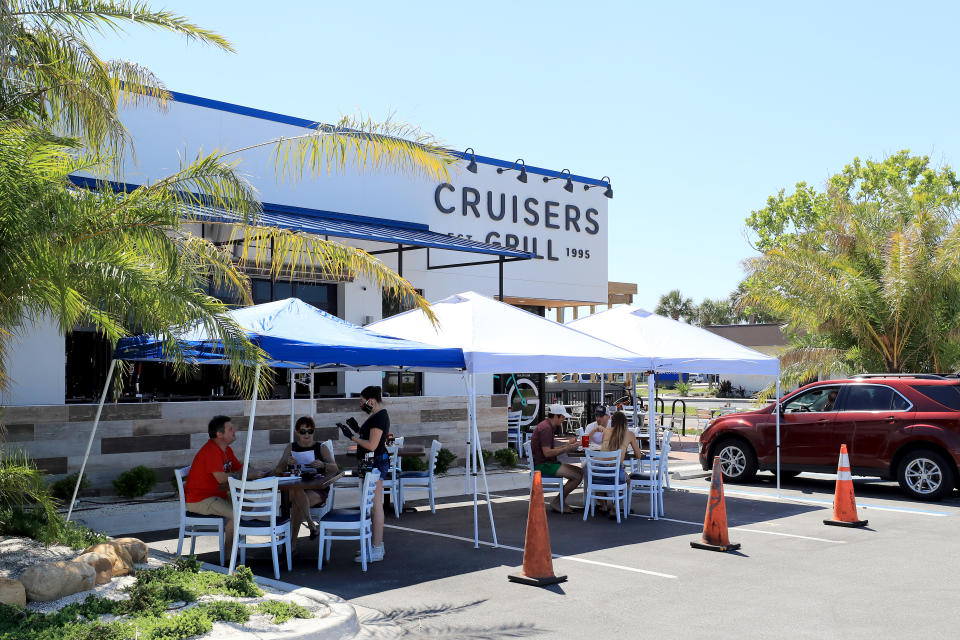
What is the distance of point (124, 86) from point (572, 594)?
282 inches

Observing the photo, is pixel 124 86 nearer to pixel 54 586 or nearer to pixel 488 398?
pixel 54 586

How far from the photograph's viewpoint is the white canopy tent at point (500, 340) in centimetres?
1042

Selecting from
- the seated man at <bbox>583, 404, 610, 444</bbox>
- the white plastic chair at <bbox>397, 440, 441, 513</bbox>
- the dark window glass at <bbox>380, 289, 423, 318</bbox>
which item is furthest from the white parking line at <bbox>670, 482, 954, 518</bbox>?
the dark window glass at <bbox>380, 289, 423, 318</bbox>

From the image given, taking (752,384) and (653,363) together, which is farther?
(752,384)

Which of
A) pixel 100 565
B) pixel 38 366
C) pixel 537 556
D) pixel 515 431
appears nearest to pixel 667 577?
pixel 537 556

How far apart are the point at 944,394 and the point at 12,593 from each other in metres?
12.5

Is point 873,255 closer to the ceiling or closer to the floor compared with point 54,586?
closer to the ceiling

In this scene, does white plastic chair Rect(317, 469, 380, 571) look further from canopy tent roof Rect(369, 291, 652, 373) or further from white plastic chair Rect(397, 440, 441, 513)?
white plastic chair Rect(397, 440, 441, 513)

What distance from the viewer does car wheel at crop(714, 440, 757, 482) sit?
1581 cm

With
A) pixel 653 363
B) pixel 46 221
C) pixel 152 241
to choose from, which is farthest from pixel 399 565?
pixel 653 363

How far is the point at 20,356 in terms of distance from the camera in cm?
1348

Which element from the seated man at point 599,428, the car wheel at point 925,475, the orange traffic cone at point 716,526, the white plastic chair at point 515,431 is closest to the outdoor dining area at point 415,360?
the seated man at point 599,428

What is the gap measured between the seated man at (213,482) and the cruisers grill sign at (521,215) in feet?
38.5

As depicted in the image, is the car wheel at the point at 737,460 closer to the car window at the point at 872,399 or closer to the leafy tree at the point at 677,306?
the car window at the point at 872,399
